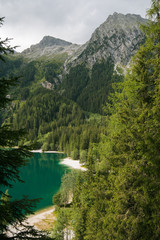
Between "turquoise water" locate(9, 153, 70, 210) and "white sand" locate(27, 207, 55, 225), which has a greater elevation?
"white sand" locate(27, 207, 55, 225)

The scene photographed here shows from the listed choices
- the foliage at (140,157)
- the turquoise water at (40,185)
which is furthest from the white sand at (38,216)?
the foliage at (140,157)

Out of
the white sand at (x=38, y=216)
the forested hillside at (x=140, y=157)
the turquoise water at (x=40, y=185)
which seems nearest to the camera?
the forested hillside at (x=140, y=157)

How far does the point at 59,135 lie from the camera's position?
5438 inches

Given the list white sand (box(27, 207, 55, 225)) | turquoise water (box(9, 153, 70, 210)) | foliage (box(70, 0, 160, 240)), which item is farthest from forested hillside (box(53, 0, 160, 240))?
turquoise water (box(9, 153, 70, 210))

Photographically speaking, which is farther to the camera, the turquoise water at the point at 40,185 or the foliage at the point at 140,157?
the turquoise water at the point at 40,185

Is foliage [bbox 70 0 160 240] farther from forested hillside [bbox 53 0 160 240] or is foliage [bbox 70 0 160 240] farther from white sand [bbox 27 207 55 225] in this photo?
white sand [bbox 27 207 55 225]

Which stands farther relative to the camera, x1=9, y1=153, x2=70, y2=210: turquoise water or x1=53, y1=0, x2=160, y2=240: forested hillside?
x1=9, y1=153, x2=70, y2=210: turquoise water

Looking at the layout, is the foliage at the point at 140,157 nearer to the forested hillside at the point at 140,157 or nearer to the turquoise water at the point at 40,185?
the forested hillside at the point at 140,157

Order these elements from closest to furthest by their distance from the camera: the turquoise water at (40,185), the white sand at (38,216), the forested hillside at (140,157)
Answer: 1. the forested hillside at (140,157)
2. the white sand at (38,216)
3. the turquoise water at (40,185)

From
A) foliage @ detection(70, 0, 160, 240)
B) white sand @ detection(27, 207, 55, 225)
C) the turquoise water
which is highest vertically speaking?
foliage @ detection(70, 0, 160, 240)

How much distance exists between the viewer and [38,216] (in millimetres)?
32562

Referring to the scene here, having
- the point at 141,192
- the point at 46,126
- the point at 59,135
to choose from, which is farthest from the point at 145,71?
the point at 46,126

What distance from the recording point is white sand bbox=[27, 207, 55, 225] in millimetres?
30461

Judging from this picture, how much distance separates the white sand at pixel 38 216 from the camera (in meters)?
30.5
